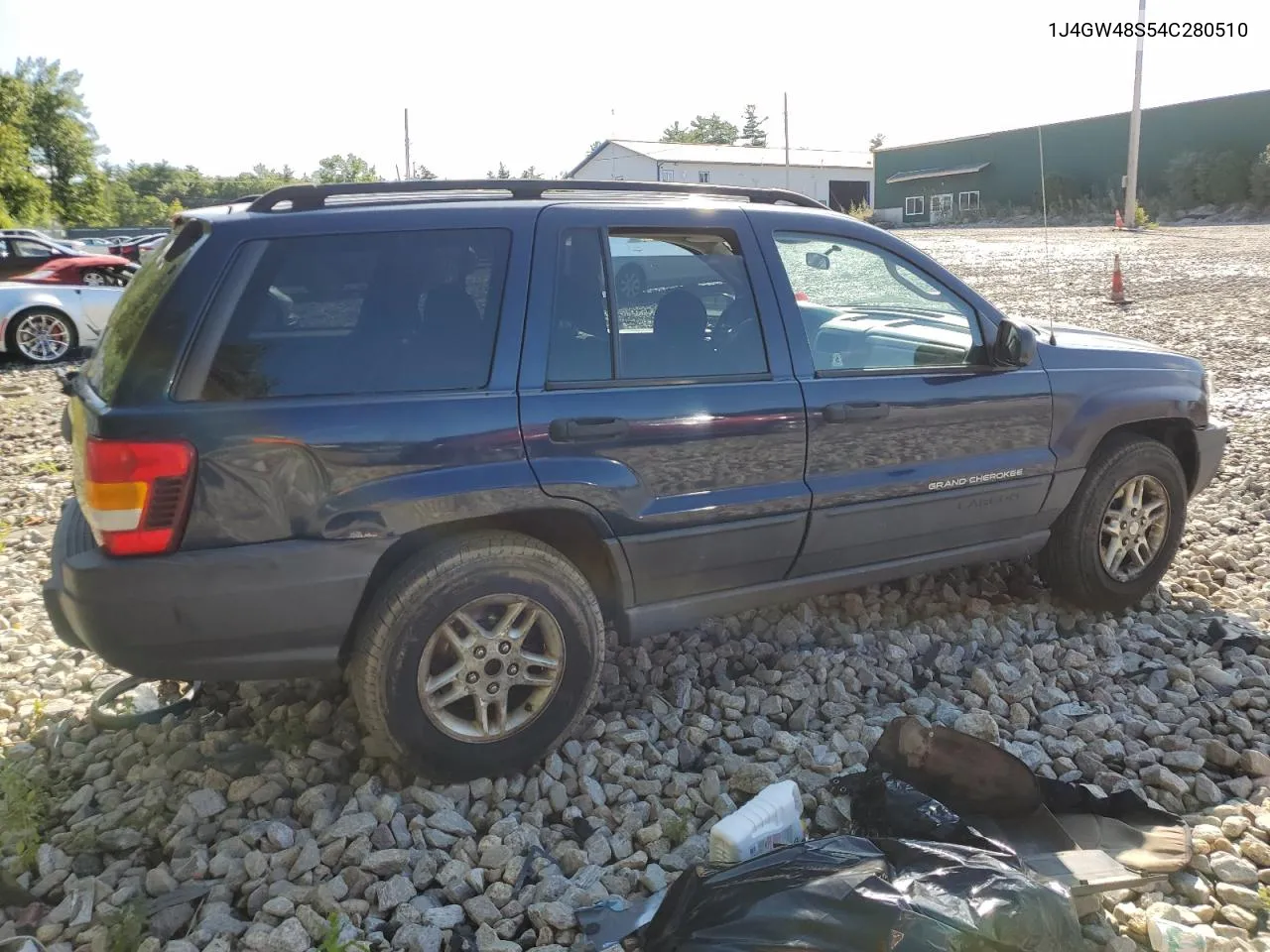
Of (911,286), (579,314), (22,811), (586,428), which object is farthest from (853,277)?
(22,811)

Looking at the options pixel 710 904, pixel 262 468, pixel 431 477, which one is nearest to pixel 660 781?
pixel 710 904

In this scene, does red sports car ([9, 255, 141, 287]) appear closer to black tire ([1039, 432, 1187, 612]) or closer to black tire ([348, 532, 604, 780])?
black tire ([348, 532, 604, 780])

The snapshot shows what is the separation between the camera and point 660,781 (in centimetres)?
337

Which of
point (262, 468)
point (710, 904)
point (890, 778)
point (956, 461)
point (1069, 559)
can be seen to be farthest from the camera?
point (1069, 559)

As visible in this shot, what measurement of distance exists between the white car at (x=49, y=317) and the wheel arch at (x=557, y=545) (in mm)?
10174

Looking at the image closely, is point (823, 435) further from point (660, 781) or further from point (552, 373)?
point (660, 781)

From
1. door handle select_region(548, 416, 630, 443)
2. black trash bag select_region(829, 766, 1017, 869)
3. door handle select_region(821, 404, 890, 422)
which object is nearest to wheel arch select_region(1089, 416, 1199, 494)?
door handle select_region(821, 404, 890, 422)

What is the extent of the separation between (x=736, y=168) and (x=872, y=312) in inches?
2150

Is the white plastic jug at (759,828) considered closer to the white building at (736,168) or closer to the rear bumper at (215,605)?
the rear bumper at (215,605)

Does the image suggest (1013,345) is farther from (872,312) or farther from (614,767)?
(614,767)

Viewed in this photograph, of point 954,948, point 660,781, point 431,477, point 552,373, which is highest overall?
point 552,373

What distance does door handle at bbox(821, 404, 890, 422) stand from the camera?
3688 mm

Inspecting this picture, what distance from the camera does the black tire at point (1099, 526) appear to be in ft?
14.6

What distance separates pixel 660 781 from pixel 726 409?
1.31 metres
